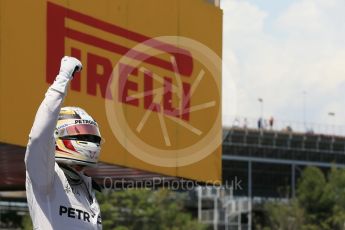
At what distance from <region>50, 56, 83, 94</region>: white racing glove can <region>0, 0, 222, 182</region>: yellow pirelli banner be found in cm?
995

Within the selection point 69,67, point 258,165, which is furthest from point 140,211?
point 69,67

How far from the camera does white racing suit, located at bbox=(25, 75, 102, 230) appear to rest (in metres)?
5.83

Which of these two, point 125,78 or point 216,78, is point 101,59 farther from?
point 216,78

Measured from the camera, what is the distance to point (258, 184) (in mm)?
99188

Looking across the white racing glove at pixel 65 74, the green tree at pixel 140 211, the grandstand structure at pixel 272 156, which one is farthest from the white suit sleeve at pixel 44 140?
the grandstand structure at pixel 272 156

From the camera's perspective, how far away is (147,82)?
1977 centimetres

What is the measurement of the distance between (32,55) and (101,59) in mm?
2195

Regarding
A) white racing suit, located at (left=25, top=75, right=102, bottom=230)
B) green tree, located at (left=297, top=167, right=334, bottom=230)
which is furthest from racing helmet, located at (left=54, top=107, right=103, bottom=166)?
green tree, located at (left=297, top=167, right=334, bottom=230)

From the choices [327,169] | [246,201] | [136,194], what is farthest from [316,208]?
[327,169]

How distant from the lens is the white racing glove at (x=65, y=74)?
589cm

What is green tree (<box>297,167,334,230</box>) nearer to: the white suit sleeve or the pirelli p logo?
the pirelli p logo

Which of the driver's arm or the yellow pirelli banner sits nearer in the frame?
the driver's arm

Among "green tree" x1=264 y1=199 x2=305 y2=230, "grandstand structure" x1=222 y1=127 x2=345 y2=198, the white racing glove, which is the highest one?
the white racing glove

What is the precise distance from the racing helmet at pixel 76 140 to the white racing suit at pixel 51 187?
121 mm
